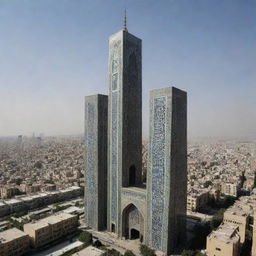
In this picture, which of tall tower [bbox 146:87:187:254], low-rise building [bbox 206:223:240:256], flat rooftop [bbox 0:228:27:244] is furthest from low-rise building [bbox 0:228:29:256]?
low-rise building [bbox 206:223:240:256]

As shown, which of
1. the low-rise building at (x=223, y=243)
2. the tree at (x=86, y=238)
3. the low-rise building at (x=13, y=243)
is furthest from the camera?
the tree at (x=86, y=238)

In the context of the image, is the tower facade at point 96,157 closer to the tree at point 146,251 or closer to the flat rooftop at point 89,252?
the flat rooftop at point 89,252

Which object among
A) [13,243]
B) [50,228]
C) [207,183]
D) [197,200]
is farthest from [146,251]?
[207,183]

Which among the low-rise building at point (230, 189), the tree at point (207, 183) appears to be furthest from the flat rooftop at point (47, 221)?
the tree at point (207, 183)

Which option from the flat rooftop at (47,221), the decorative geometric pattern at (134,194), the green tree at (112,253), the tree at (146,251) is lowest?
the green tree at (112,253)

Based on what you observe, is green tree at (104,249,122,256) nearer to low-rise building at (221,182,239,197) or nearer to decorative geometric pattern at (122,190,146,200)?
decorative geometric pattern at (122,190,146,200)

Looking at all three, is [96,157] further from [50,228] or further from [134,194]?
[50,228]

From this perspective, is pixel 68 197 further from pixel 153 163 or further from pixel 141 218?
pixel 153 163
